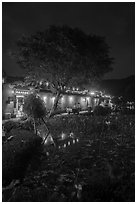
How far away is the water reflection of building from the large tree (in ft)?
9.00

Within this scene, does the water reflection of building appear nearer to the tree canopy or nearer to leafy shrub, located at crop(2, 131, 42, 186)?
the tree canopy

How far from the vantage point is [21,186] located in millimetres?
4504

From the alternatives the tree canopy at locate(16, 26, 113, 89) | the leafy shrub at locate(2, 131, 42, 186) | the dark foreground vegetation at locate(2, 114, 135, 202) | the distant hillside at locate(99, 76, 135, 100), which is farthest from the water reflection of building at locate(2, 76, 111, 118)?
the distant hillside at locate(99, 76, 135, 100)

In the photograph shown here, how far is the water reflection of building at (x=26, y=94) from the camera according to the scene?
18.4 m

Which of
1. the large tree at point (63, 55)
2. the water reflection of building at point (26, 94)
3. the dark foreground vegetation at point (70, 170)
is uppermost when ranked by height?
the large tree at point (63, 55)

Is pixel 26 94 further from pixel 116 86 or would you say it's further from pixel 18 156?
pixel 116 86

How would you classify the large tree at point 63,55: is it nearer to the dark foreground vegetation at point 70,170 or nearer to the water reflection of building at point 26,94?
the water reflection of building at point 26,94

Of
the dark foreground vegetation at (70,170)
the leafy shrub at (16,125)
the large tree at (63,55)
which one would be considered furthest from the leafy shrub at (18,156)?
the large tree at (63,55)

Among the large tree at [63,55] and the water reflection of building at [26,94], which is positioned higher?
the large tree at [63,55]

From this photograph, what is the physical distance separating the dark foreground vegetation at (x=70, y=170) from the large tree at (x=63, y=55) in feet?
30.4

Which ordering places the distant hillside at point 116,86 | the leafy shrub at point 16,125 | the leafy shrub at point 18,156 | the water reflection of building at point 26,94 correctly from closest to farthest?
the leafy shrub at point 18,156 → the leafy shrub at point 16,125 → the water reflection of building at point 26,94 → the distant hillside at point 116,86

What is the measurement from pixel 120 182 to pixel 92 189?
81 cm

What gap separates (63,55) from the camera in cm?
1617

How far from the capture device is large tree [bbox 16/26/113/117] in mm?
15812
